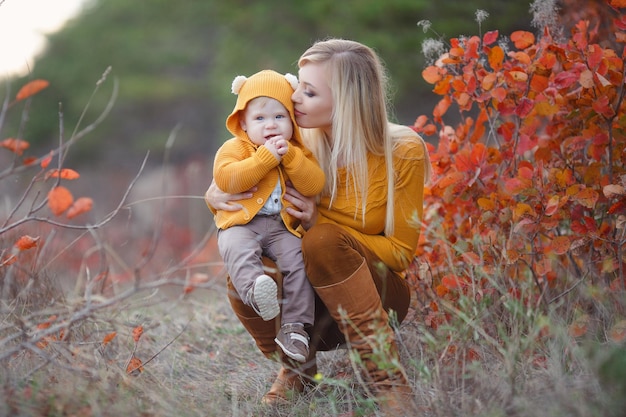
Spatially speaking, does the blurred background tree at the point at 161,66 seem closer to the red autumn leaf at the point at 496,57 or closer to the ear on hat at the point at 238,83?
the red autumn leaf at the point at 496,57

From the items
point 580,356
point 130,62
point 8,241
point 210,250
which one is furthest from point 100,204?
point 580,356

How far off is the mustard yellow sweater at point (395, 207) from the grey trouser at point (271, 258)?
0.24m

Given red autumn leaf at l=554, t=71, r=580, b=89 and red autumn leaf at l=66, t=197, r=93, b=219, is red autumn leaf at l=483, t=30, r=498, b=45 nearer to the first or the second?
red autumn leaf at l=554, t=71, r=580, b=89

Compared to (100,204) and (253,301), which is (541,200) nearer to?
(253,301)

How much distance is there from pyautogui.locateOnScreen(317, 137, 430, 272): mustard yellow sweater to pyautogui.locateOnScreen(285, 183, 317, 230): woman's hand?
89mm

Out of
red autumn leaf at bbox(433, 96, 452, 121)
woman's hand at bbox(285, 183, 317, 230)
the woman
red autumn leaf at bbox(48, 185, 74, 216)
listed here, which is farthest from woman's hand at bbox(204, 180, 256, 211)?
red autumn leaf at bbox(433, 96, 452, 121)

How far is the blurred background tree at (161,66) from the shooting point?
356 inches

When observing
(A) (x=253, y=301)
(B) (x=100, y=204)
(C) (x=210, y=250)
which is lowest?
(B) (x=100, y=204)

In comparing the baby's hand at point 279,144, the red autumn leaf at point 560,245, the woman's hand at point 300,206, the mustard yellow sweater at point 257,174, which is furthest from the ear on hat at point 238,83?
the red autumn leaf at point 560,245

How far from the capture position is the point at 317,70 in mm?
2580

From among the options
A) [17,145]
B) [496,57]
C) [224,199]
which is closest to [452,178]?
[496,57]

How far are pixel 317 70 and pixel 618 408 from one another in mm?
1593

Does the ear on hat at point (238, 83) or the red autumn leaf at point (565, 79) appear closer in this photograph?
the red autumn leaf at point (565, 79)

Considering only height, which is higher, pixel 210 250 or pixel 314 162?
pixel 314 162
